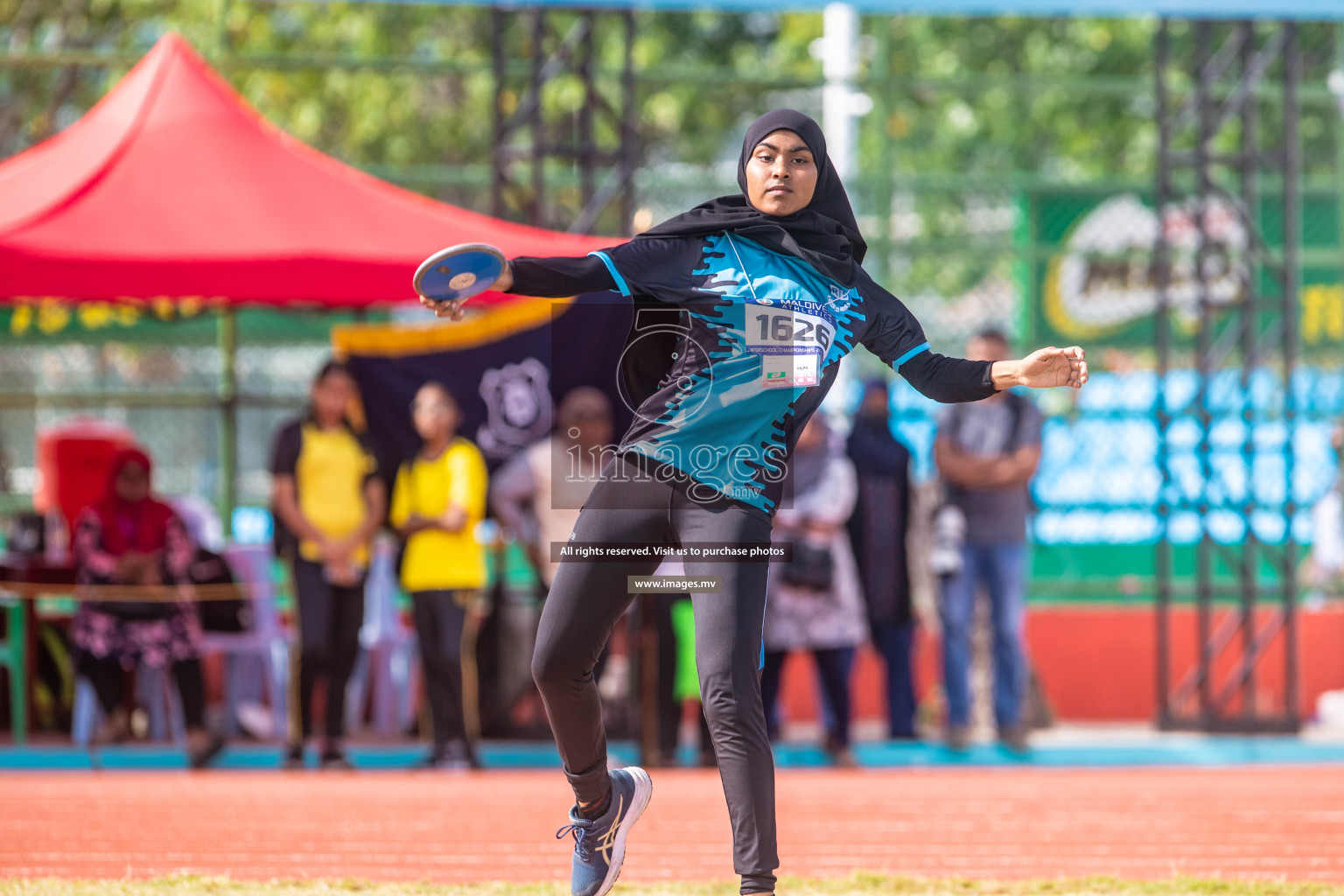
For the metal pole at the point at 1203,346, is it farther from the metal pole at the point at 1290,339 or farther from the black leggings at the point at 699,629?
the black leggings at the point at 699,629

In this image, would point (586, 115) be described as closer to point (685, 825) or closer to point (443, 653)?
point (443, 653)

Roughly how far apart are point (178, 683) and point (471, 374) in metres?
2.32

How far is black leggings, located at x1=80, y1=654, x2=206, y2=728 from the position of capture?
8.41m

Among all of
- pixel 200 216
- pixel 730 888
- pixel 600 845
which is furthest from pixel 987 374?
pixel 200 216

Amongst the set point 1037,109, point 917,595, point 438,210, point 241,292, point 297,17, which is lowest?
point 917,595

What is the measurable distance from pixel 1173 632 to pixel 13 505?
7839 millimetres

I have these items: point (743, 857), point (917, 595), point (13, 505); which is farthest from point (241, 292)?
point (743, 857)

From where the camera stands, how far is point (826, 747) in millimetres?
8641

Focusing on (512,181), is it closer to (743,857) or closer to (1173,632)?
(1173,632)

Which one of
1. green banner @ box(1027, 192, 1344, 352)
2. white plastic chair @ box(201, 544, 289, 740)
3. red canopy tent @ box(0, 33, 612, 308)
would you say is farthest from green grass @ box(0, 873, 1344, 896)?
green banner @ box(1027, 192, 1344, 352)

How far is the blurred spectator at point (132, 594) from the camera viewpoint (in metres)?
8.42

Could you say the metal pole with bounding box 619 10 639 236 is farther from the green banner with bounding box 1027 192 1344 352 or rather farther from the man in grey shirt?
the green banner with bounding box 1027 192 1344 352

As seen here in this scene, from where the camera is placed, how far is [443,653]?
8.16m

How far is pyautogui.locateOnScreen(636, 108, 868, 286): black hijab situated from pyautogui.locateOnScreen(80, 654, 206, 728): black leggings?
5302 mm
